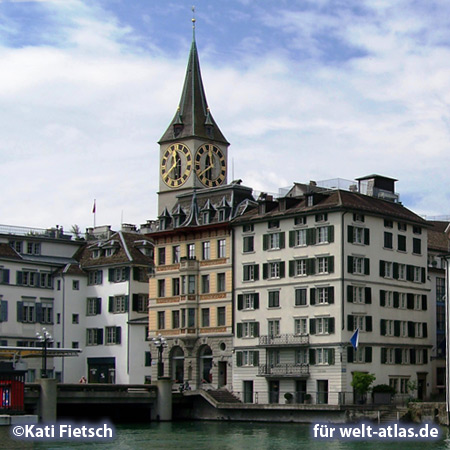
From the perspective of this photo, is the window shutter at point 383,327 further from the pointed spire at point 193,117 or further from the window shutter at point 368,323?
the pointed spire at point 193,117

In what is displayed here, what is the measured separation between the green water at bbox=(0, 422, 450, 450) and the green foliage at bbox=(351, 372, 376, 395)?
566cm

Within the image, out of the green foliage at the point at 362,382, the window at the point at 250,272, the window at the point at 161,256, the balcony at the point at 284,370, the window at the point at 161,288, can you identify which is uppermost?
the window at the point at 161,256

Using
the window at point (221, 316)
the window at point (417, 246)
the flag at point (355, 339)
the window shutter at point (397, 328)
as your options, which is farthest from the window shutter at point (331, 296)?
the window at point (221, 316)

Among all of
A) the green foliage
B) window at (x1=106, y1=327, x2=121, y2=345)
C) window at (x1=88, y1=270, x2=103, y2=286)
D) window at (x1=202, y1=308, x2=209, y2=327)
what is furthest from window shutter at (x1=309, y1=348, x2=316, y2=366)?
window at (x1=88, y1=270, x2=103, y2=286)

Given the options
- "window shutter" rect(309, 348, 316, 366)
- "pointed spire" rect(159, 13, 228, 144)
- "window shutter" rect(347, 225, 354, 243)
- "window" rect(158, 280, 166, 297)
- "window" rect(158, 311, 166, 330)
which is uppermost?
"pointed spire" rect(159, 13, 228, 144)

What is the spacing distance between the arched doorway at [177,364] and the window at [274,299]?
11814mm

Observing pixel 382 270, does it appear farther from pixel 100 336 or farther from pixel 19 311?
pixel 19 311

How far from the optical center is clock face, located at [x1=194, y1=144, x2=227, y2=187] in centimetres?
12794

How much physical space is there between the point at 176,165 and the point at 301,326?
35500 mm

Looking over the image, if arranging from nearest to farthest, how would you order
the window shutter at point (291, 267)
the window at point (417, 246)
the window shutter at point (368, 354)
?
the window shutter at point (368, 354) → the window shutter at point (291, 267) → the window at point (417, 246)

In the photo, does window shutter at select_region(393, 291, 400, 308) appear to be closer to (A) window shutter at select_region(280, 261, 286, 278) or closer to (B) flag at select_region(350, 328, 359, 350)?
(B) flag at select_region(350, 328, 359, 350)

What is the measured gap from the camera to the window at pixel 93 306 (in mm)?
119250

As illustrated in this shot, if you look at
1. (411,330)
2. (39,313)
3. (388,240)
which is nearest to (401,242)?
(388,240)

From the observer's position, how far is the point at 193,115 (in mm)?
129500
